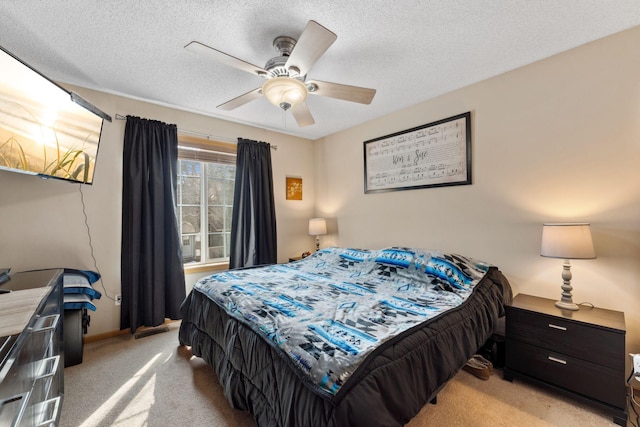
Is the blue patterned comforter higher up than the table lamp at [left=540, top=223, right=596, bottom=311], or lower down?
lower down

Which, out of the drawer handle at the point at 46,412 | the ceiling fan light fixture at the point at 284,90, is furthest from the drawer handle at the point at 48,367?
the ceiling fan light fixture at the point at 284,90

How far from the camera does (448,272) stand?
223 cm

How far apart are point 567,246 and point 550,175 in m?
0.70

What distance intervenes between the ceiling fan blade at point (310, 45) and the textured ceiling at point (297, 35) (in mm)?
308

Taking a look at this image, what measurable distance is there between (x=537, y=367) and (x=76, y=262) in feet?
13.1

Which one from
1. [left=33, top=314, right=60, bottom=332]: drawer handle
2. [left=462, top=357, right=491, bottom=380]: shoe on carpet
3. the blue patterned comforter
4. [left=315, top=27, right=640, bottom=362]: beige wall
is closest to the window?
the blue patterned comforter

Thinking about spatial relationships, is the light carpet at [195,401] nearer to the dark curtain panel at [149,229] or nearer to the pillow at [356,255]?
the dark curtain panel at [149,229]

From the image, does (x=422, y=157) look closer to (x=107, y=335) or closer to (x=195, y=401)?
(x=195, y=401)

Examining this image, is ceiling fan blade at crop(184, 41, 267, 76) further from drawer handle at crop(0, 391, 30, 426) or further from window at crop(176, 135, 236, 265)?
window at crop(176, 135, 236, 265)

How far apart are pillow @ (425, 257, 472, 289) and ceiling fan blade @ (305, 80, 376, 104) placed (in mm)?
1466

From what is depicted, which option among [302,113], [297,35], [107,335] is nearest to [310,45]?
[297,35]

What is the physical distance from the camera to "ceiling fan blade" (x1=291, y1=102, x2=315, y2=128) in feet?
7.11

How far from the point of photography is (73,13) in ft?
5.57

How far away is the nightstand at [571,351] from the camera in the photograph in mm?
1630
